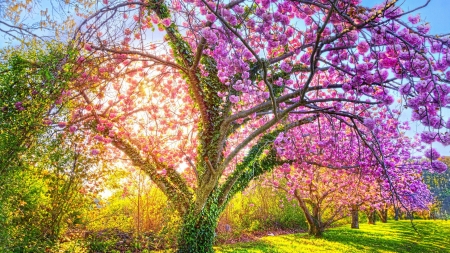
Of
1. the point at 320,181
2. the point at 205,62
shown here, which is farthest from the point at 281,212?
the point at 205,62

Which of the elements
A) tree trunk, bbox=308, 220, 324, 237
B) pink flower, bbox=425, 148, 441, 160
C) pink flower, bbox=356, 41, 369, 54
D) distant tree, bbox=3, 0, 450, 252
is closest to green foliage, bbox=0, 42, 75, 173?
distant tree, bbox=3, 0, 450, 252

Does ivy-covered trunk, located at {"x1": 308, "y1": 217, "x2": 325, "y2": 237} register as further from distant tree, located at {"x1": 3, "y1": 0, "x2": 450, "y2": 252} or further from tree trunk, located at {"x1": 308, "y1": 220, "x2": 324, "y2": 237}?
distant tree, located at {"x1": 3, "y1": 0, "x2": 450, "y2": 252}

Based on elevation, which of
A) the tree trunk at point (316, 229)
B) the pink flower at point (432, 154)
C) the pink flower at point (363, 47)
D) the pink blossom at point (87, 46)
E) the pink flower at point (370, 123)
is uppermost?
the pink blossom at point (87, 46)

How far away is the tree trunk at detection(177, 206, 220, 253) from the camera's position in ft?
21.8

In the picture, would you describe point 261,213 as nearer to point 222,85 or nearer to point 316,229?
point 316,229

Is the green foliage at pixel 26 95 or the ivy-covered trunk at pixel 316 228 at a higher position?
the green foliage at pixel 26 95

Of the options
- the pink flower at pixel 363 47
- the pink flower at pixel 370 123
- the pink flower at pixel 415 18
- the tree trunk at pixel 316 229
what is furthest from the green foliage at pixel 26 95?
the tree trunk at pixel 316 229

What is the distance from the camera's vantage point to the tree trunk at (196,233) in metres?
6.64

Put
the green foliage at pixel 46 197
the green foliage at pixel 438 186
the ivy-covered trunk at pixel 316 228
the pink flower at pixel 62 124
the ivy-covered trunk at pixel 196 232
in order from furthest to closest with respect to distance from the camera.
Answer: the green foliage at pixel 438 186, the ivy-covered trunk at pixel 316 228, the ivy-covered trunk at pixel 196 232, the green foliage at pixel 46 197, the pink flower at pixel 62 124

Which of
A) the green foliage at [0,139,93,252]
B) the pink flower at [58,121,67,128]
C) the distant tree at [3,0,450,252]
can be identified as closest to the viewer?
the distant tree at [3,0,450,252]

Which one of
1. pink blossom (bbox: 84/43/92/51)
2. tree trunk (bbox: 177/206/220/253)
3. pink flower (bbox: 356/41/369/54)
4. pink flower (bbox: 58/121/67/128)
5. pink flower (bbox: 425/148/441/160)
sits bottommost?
tree trunk (bbox: 177/206/220/253)

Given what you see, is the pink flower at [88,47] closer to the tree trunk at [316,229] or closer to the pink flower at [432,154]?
the pink flower at [432,154]

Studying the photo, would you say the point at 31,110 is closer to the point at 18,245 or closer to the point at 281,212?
the point at 18,245

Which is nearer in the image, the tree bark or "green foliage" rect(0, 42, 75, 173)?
"green foliage" rect(0, 42, 75, 173)
